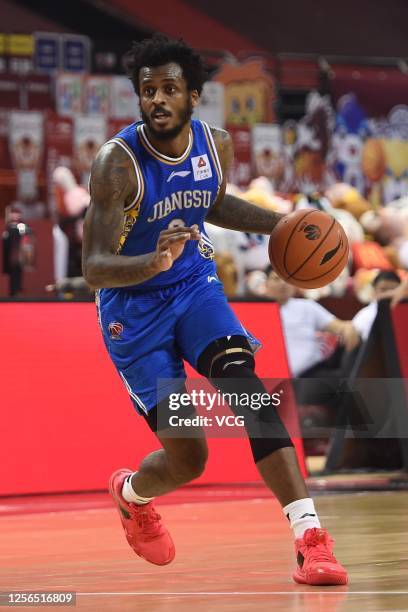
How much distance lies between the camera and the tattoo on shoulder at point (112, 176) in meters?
3.96

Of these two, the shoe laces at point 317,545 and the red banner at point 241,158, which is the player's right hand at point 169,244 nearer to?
the shoe laces at point 317,545

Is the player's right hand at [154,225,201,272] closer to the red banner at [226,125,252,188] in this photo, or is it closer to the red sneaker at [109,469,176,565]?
the red sneaker at [109,469,176,565]

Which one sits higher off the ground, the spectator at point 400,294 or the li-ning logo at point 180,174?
the li-ning logo at point 180,174

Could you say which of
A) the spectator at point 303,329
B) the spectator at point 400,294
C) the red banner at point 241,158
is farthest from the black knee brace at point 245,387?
the red banner at point 241,158

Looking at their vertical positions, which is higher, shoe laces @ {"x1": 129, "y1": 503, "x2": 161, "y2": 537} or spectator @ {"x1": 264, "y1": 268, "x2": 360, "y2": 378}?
shoe laces @ {"x1": 129, "y1": 503, "x2": 161, "y2": 537}

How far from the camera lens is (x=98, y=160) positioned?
13.3 ft

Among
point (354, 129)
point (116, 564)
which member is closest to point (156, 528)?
point (116, 564)

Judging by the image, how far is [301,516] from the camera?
3.82 m

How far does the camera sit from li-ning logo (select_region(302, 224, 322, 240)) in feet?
14.1

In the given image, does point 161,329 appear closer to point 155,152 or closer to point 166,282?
point 166,282

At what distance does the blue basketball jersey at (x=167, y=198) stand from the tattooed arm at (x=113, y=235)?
2.5 inches

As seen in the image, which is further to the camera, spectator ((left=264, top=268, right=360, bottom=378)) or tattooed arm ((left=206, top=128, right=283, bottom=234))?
spectator ((left=264, top=268, right=360, bottom=378))

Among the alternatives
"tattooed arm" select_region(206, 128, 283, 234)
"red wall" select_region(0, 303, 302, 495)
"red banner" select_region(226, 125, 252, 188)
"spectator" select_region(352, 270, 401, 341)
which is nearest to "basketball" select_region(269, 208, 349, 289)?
"tattooed arm" select_region(206, 128, 283, 234)

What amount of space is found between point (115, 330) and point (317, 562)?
3.64ft
